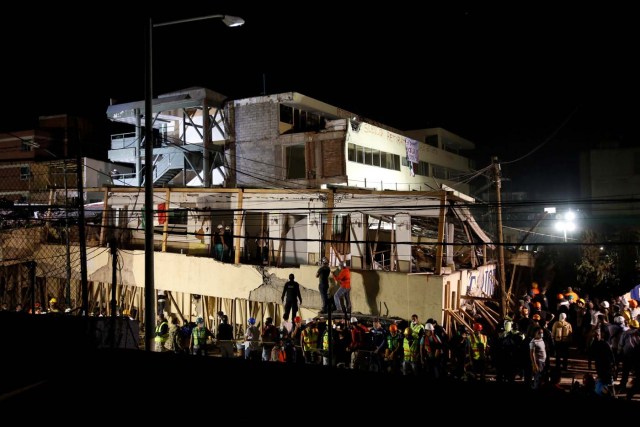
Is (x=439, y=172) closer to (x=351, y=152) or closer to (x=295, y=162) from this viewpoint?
(x=351, y=152)

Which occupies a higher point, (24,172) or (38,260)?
(24,172)

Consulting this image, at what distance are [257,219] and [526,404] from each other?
18.2 metres

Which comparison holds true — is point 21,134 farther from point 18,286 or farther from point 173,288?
point 173,288

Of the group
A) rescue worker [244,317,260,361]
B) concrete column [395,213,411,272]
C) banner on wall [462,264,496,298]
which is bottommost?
rescue worker [244,317,260,361]

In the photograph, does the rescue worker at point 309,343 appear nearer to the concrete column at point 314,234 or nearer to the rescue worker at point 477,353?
the rescue worker at point 477,353

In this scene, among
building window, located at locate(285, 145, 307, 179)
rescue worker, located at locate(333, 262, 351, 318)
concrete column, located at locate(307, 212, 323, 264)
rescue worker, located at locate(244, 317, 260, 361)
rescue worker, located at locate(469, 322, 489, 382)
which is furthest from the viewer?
building window, located at locate(285, 145, 307, 179)

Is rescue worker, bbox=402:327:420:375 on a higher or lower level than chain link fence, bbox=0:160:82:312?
lower

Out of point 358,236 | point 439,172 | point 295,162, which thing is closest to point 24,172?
point 295,162

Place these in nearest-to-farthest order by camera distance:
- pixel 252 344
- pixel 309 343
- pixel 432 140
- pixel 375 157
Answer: pixel 309 343, pixel 252 344, pixel 375 157, pixel 432 140

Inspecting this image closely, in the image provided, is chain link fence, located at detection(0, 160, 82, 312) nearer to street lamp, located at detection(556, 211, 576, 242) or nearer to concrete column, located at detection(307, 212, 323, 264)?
concrete column, located at detection(307, 212, 323, 264)

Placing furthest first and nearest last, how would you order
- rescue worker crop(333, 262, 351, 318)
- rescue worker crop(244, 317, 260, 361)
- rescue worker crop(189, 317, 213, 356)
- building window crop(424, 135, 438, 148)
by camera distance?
building window crop(424, 135, 438, 148), rescue worker crop(333, 262, 351, 318), rescue worker crop(244, 317, 260, 361), rescue worker crop(189, 317, 213, 356)

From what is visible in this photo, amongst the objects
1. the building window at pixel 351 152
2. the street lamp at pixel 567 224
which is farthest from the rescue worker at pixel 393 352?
the street lamp at pixel 567 224

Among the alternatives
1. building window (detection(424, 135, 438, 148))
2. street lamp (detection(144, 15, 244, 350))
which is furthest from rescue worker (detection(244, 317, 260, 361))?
building window (detection(424, 135, 438, 148))

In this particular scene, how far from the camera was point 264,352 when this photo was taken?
565 inches
